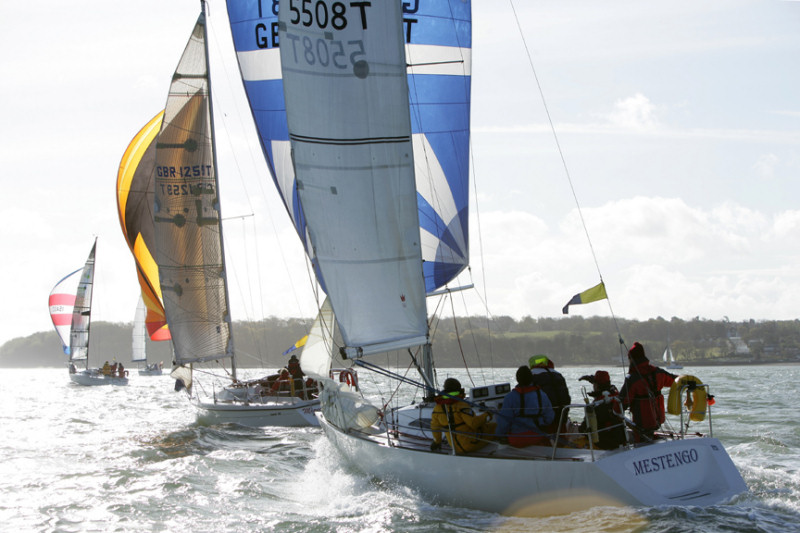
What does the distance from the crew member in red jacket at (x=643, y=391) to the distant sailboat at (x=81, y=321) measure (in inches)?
1466

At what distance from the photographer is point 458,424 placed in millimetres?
6891

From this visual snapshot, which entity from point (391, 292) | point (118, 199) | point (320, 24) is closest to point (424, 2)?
point (320, 24)

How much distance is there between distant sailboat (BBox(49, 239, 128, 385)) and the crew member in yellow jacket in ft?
119

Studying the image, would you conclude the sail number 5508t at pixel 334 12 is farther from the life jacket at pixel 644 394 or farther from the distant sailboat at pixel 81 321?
the distant sailboat at pixel 81 321

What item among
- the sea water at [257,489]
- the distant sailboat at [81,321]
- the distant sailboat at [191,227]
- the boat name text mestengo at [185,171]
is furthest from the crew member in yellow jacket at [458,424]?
the distant sailboat at [81,321]

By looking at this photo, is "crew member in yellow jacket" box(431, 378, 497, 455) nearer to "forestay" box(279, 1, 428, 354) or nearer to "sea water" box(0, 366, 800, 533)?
"sea water" box(0, 366, 800, 533)

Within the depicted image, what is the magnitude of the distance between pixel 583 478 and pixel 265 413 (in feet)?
31.7

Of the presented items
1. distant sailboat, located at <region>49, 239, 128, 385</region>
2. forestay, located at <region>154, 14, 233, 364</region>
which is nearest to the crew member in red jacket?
forestay, located at <region>154, 14, 233, 364</region>

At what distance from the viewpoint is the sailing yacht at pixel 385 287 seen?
6.04m

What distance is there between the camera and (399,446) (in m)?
7.36

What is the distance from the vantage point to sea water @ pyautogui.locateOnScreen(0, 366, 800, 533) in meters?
6.11

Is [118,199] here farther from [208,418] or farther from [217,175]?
[208,418]

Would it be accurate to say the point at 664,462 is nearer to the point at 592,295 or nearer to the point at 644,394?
the point at 644,394

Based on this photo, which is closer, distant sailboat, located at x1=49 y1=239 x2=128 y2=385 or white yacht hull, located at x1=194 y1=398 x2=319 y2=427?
white yacht hull, located at x1=194 y1=398 x2=319 y2=427
